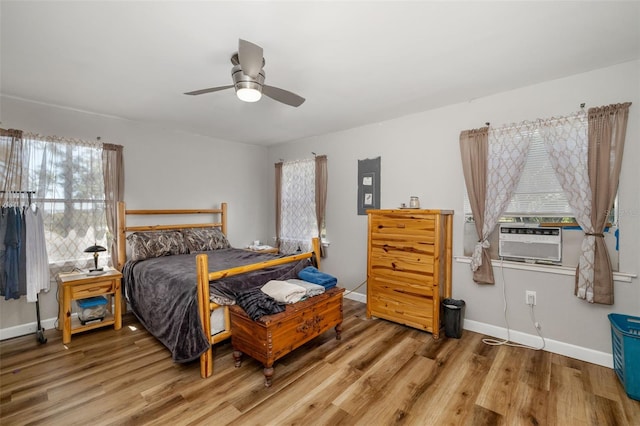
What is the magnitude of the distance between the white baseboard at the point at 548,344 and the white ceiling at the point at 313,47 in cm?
244

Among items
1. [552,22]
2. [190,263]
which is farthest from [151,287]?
[552,22]

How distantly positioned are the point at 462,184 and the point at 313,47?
7.10 feet

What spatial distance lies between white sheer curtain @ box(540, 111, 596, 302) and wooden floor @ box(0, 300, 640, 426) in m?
0.80

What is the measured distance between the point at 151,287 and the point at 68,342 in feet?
3.21

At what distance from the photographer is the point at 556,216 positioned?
2.62 m

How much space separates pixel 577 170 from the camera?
250 cm

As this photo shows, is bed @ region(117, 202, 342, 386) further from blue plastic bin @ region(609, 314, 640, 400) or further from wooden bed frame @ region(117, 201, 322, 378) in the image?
blue plastic bin @ region(609, 314, 640, 400)

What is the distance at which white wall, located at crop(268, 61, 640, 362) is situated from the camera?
7.64 ft

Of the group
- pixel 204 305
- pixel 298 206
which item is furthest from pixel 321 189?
pixel 204 305

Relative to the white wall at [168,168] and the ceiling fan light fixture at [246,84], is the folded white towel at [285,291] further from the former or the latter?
the white wall at [168,168]

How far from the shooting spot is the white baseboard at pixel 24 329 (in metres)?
2.92

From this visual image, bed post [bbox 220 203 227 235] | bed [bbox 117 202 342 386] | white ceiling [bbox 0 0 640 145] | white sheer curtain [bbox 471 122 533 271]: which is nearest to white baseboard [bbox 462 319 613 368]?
white sheer curtain [bbox 471 122 533 271]

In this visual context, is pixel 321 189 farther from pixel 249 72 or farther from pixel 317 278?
pixel 249 72

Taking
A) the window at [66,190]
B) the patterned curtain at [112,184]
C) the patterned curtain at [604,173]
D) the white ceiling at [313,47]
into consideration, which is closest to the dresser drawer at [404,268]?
the patterned curtain at [604,173]
